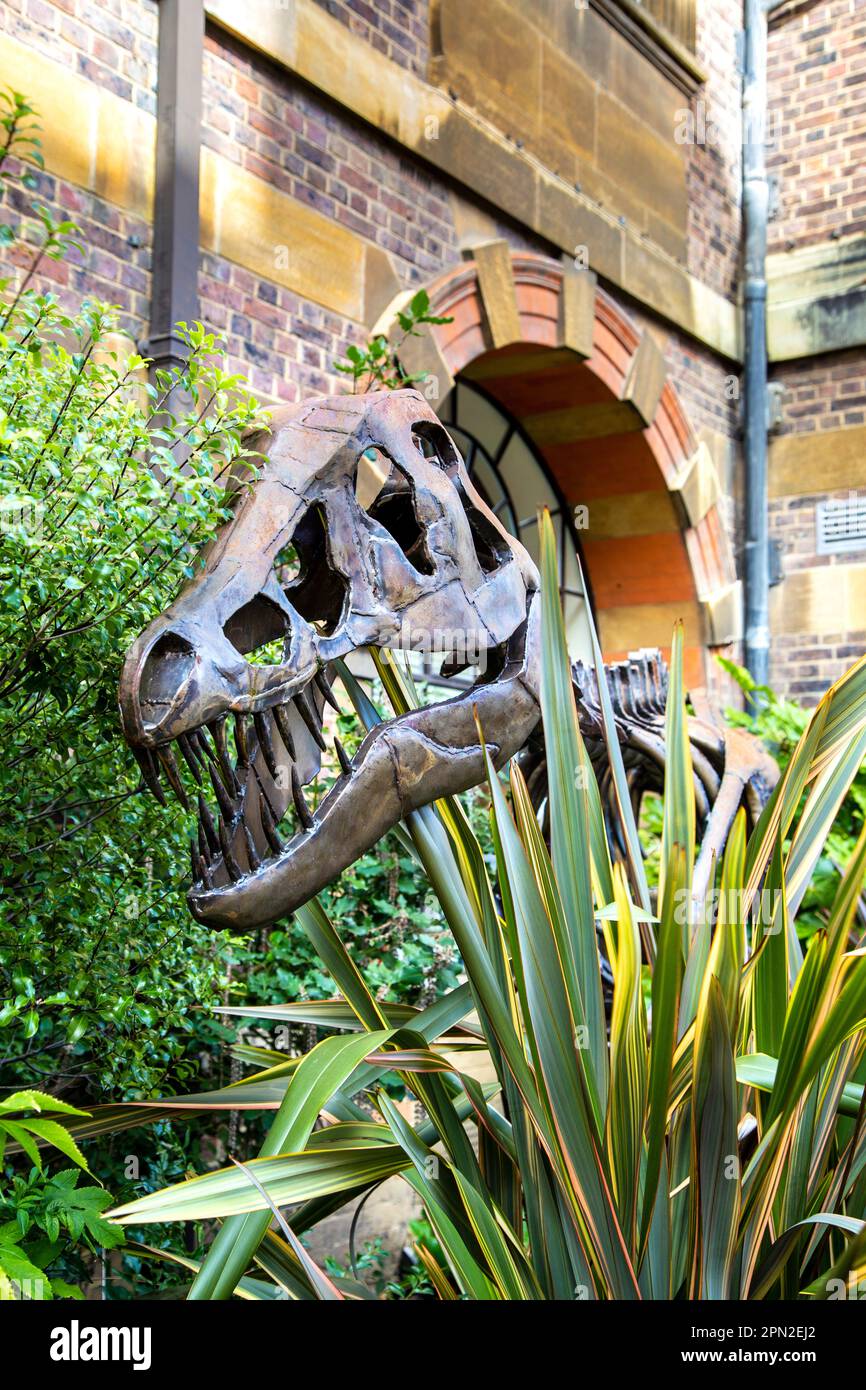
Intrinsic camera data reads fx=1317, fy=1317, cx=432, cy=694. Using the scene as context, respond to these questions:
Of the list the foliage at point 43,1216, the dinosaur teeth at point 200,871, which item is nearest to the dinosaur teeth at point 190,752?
the dinosaur teeth at point 200,871

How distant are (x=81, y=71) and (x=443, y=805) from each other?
3.24 meters

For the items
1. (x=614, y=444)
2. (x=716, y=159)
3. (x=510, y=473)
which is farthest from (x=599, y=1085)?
(x=716, y=159)

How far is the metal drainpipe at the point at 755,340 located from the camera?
8.52m

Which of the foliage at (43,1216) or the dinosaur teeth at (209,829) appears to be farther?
the foliage at (43,1216)

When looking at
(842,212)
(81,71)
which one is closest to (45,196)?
(81,71)

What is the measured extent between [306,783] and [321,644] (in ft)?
0.75

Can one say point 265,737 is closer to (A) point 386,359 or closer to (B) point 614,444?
(A) point 386,359

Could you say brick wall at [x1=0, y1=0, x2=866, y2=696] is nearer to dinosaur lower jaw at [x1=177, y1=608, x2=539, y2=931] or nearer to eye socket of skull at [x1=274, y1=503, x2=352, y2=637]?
eye socket of skull at [x1=274, y1=503, x2=352, y2=637]

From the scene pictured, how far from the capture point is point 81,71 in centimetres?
428

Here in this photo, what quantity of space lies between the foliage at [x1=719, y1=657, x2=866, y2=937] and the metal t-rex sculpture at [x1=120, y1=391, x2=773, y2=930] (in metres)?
4.29

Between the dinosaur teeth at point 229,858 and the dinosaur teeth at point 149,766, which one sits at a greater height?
the dinosaur teeth at point 149,766

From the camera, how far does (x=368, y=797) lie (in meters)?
1.81

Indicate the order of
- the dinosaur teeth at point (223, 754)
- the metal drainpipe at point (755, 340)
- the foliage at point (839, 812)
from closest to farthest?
the dinosaur teeth at point (223, 754)
the foliage at point (839, 812)
the metal drainpipe at point (755, 340)

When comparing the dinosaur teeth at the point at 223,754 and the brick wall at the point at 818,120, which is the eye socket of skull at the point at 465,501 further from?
the brick wall at the point at 818,120
